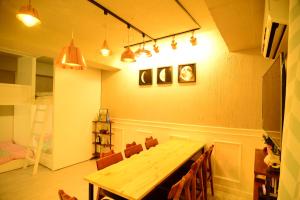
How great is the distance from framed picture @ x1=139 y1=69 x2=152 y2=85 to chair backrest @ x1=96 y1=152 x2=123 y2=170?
6.08ft

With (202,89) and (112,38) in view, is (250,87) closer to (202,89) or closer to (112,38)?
(202,89)

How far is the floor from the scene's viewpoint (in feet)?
8.06

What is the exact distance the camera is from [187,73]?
308cm

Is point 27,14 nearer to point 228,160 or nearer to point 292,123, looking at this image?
point 292,123

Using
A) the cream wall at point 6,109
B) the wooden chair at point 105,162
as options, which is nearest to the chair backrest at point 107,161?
the wooden chair at point 105,162

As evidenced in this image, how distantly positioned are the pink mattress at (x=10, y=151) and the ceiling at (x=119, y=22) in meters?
2.05

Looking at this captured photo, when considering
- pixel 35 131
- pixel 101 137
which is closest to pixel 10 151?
pixel 35 131

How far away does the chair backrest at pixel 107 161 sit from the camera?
1828 millimetres

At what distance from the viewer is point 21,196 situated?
242 centimetres

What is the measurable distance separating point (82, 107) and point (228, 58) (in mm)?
3263

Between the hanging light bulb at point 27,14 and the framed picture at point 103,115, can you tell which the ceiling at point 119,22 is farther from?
the framed picture at point 103,115

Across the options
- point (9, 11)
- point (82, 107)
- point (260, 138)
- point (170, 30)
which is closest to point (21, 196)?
point (82, 107)

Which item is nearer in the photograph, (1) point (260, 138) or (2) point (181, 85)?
(1) point (260, 138)

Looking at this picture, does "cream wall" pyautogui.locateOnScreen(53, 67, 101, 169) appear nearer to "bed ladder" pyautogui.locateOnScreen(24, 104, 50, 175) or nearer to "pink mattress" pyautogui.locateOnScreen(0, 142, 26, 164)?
"bed ladder" pyautogui.locateOnScreen(24, 104, 50, 175)
